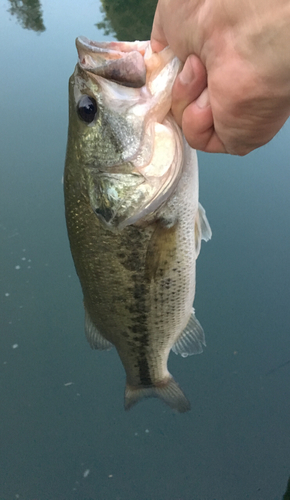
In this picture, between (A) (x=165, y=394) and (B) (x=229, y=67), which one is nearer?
(B) (x=229, y=67)

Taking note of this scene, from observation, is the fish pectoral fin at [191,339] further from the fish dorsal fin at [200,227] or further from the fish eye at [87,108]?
the fish eye at [87,108]

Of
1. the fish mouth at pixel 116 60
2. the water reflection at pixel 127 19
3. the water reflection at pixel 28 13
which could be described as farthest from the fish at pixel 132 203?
the water reflection at pixel 28 13

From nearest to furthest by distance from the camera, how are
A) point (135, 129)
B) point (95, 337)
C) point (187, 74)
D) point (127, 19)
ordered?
point (187, 74), point (135, 129), point (95, 337), point (127, 19)

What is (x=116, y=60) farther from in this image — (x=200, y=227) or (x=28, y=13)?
(x=28, y=13)

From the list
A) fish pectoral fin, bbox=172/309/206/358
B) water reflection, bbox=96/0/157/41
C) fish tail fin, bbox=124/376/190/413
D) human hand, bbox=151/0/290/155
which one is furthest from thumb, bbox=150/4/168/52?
water reflection, bbox=96/0/157/41

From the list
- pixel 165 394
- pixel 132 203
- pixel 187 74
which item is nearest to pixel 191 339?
pixel 165 394

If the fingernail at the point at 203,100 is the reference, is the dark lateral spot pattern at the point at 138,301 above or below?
below

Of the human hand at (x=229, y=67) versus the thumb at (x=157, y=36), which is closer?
the human hand at (x=229, y=67)
